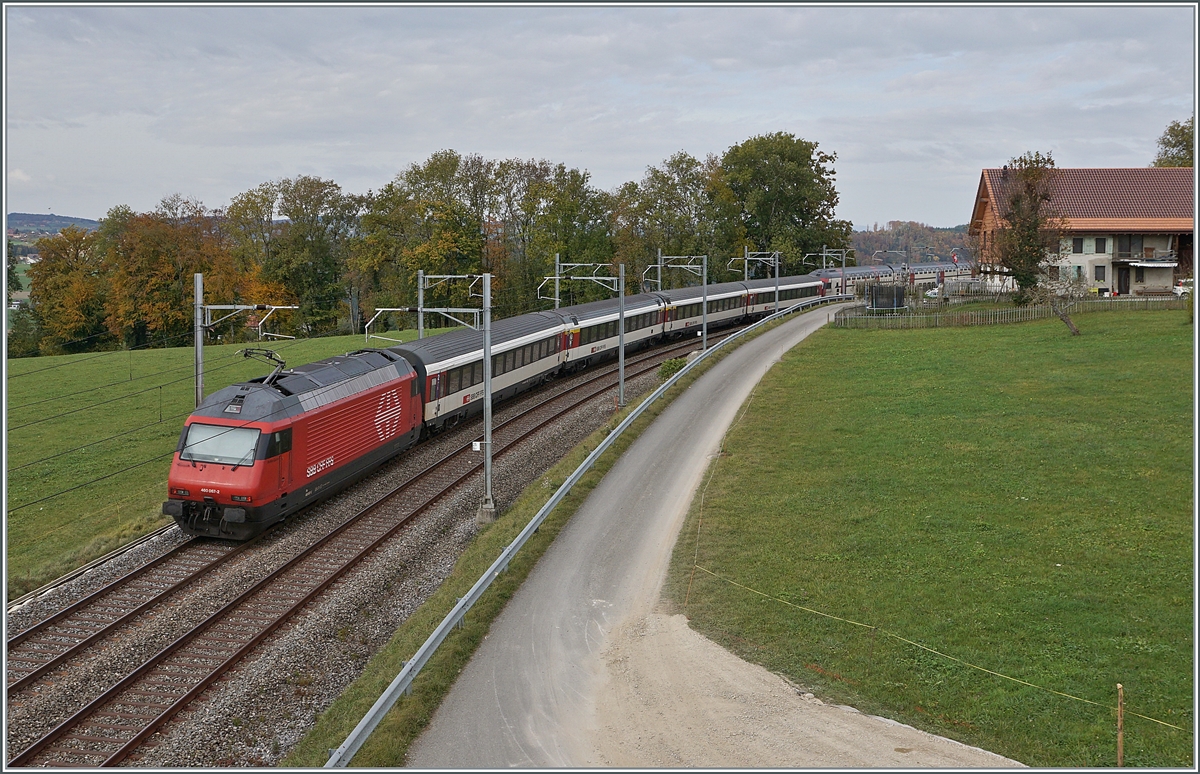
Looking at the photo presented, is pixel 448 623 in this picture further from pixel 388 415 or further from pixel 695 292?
pixel 695 292

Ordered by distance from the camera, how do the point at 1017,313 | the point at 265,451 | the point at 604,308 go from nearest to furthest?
the point at 265,451, the point at 604,308, the point at 1017,313

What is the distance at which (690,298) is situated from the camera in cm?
5975

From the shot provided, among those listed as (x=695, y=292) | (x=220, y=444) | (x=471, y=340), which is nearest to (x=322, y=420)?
(x=220, y=444)

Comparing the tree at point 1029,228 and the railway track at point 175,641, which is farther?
the tree at point 1029,228

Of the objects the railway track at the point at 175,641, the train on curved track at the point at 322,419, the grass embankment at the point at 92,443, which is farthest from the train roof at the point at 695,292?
the railway track at the point at 175,641

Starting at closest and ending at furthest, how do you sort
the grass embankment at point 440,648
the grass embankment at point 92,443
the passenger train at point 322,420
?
1. the grass embankment at point 440,648
2. the passenger train at point 322,420
3. the grass embankment at point 92,443

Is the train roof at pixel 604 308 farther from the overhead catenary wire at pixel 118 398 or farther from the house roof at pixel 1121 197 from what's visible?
the house roof at pixel 1121 197

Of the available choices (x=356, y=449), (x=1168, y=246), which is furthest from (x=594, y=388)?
(x=1168, y=246)

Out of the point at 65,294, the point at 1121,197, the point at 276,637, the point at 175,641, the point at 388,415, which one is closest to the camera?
the point at 175,641

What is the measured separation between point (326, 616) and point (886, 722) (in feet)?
39.3

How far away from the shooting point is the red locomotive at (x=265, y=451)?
22.2 meters

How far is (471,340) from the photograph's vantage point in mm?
36219

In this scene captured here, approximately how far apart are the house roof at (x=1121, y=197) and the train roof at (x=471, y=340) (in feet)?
135

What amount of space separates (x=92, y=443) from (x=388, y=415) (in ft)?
53.3
